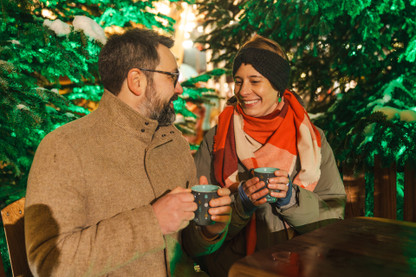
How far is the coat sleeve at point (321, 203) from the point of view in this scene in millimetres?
2361

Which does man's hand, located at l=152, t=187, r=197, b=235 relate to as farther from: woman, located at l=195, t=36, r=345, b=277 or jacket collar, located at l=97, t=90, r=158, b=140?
woman, located at l=195, t=36, r=345, b=277

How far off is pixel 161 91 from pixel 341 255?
4.24 ft

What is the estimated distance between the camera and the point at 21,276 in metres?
1.92

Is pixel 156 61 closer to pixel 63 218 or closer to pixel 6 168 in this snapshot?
pixel 63 218

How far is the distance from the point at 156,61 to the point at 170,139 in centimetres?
48

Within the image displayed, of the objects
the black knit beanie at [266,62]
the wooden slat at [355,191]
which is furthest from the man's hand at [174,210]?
the wooden slat at [355,191]

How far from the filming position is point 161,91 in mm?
2031

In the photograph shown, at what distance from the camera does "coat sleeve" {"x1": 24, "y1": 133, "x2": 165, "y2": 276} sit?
1514mm

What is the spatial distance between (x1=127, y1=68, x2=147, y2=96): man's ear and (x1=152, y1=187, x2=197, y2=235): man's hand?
2.22ft

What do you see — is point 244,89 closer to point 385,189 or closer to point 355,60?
point 385,189

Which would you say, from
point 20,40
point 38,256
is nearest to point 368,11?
point 20,40

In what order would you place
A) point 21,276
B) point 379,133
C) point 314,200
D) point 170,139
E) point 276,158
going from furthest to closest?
point 379,133, point 276,158, point 314,200, point 170,139, point 21,276

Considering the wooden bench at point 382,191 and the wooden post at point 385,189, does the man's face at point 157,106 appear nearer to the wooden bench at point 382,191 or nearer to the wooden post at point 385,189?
the wooden bench at point 382,191

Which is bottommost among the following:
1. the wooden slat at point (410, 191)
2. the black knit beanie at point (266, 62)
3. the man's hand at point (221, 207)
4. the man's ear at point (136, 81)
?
the wooden slat at point (410, 191)
